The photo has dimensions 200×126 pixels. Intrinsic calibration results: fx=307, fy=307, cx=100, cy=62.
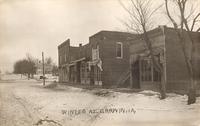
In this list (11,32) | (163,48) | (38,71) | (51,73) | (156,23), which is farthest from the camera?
(163,48)

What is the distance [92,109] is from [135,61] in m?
5.59

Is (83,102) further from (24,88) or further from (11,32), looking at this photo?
(11,32)

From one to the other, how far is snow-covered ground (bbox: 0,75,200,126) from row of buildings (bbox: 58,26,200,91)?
945 millimetres

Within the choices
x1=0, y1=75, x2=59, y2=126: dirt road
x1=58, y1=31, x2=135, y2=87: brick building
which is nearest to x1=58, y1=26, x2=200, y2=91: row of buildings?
x1=58, y1=31, x2=135, y2=87: brick building

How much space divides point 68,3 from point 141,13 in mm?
2977

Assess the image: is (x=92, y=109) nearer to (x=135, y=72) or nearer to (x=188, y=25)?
(x=188, y=25)

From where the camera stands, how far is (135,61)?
1055 centimetres

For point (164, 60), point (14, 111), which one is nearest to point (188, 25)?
point (164, 60)

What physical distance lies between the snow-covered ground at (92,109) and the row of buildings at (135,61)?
0.95 metres

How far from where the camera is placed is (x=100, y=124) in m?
5.01

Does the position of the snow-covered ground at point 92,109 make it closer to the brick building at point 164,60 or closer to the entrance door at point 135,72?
the brick building at point 164,60

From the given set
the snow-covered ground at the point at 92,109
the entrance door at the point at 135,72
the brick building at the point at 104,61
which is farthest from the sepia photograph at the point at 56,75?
the entrance door at the point at 135,72

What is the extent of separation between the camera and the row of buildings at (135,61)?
7738 mm

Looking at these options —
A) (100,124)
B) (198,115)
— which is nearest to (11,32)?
(100,124)
